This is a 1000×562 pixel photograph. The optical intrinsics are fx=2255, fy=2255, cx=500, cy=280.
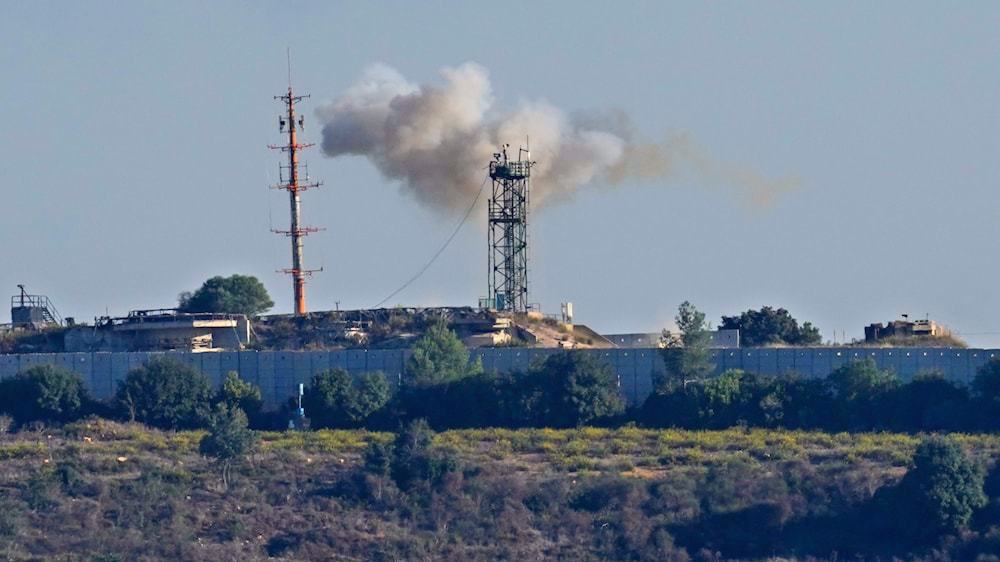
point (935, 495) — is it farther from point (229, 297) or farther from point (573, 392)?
point (229, 297)

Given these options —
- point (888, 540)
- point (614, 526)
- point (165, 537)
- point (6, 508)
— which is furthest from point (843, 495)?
point (6, 508)

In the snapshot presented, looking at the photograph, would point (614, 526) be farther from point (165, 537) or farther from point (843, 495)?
point (165, 537)

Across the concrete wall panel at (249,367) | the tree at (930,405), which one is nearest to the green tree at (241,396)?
the concrete wall panel at (249,367)

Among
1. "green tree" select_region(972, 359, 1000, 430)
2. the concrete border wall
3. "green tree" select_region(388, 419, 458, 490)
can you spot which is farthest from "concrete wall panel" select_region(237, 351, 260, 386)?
"green tree" select_region(972, 359, 1000, 430)

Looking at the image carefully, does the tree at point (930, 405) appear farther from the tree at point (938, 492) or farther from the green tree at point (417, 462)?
the green tree at point (417, 462)

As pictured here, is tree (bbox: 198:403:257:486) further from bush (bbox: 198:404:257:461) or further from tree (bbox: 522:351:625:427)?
tree (bbox: 522:351:625:427)

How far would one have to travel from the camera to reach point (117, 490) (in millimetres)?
58688

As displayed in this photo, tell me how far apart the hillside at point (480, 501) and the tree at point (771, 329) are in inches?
642

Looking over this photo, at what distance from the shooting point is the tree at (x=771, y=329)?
263 feet

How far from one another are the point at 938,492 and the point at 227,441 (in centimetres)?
1926

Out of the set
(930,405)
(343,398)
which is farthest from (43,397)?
(930,405)

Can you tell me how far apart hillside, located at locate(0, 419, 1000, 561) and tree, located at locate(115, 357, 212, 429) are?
4.21 m

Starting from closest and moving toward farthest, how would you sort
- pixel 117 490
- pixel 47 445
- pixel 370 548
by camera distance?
pixel 370 548 < pixel 117 490 < pixel 47 445

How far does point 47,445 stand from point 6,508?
8207 mm
